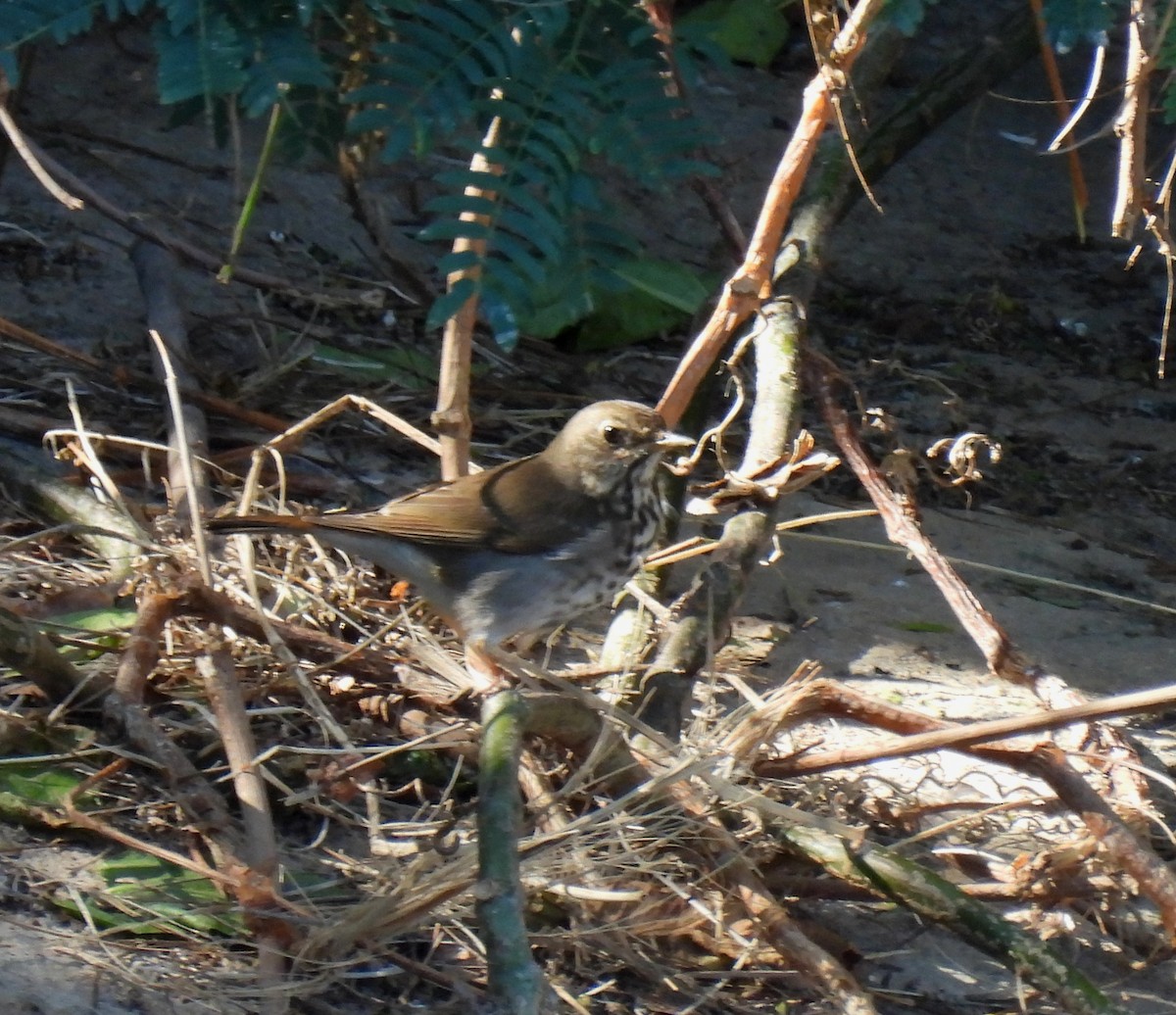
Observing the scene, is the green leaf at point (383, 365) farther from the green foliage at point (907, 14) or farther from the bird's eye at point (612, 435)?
the green foliage at point (907, 14)

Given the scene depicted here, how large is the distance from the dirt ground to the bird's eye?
646 mm

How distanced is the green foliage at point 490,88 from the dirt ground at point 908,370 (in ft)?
4.31

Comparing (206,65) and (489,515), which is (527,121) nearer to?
(206,65)

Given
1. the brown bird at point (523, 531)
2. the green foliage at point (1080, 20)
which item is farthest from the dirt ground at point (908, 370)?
the green foliage at point (1080, 20)

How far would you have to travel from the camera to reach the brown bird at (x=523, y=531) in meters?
3.77

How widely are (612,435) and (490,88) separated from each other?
114cm

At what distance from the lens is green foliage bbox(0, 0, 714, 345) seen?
10.1ft

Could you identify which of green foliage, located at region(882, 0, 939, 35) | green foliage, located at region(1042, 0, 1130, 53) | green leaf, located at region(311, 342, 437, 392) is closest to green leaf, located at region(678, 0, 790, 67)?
green leaf, located at region(311, 342, 437, 392)

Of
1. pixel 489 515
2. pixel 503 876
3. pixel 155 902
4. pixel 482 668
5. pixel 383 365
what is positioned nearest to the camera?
pixel 503 876

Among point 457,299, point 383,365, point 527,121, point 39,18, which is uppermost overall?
point 39,18

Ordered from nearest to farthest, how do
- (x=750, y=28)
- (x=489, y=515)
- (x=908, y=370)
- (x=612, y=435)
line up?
(x=489, y=515)
(x=612, y=435)
(x=908, y=370)
(x=750, y=28)

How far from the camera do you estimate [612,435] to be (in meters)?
4.06

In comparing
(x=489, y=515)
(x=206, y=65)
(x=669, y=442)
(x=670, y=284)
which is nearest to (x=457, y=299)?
(x=206, y=65)

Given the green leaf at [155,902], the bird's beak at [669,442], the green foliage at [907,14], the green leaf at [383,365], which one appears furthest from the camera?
the green leaf at [383,365]
